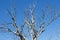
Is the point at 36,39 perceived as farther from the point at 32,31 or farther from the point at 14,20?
the point at 14,20

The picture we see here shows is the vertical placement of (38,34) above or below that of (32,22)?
below

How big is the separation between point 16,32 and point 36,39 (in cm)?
181

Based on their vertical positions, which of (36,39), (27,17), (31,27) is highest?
(27,17)

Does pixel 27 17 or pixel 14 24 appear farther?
pixel 27 17

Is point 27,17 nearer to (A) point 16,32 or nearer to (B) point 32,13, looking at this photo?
(B) point 32,13

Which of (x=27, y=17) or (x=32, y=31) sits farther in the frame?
(x=27, y=17)

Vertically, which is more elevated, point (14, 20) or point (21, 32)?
point (14, 20)

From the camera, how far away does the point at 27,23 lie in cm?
1653

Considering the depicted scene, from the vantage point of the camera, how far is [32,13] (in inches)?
679

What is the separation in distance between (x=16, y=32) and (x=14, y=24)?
862 millimetres

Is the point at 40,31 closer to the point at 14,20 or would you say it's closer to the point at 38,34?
the point at 38,34

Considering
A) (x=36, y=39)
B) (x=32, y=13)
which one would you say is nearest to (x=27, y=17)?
(x=32, y=13)

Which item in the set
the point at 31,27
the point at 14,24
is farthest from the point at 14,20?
the point at 31,27

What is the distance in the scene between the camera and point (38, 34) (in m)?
15.8
